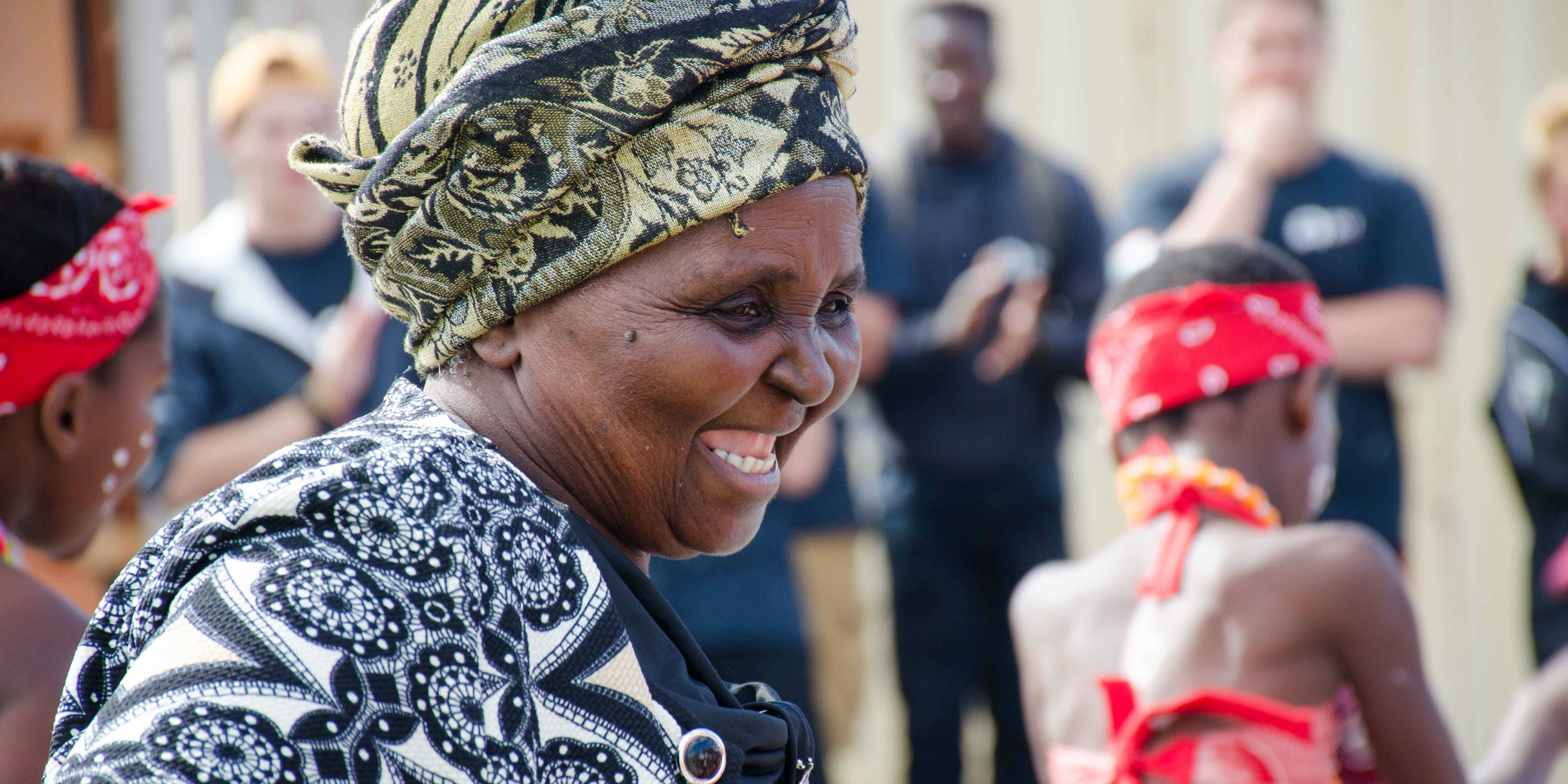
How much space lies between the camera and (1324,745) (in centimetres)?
317

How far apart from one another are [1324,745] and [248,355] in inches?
134

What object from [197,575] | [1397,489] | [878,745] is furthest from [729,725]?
[878,745]

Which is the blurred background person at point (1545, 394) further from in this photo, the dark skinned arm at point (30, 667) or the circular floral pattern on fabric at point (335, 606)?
the circular floral pattern on fabric at point (335, 606)

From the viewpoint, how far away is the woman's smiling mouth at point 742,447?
1.65 m

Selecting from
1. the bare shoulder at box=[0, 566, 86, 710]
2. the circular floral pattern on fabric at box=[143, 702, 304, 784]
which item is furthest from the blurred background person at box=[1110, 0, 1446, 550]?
the circular floral pattern on fabric at box=[143, 702, 304, 784]

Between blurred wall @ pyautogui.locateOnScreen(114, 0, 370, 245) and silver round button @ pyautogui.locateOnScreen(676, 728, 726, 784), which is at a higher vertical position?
silver round button @ pyautogui.locateOnScreen(676, 728, 726, 784)

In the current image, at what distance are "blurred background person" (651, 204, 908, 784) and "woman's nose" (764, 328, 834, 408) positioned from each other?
248 cm

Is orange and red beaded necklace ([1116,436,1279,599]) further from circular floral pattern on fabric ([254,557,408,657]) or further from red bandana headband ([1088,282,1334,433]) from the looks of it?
circular floral pattern on fabric ([254,557,408,657])

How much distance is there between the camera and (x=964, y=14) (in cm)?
558

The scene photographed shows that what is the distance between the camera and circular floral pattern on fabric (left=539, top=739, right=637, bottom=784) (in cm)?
129

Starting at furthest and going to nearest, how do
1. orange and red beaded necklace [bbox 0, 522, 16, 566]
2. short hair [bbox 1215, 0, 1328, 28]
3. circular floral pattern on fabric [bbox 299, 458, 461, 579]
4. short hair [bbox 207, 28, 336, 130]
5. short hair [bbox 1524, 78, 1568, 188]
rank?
short hair [bbox 1524, 78, 1568, 188]
short hair [bbox 1215, 0, 1328, 28]
short hair [bbox 207, 28, 336, 130]
orange and red beaded necklace [bbox 0, 522, 16, 566]
circular floral pattern on fabric [bbox 299, 458, 461, 579]

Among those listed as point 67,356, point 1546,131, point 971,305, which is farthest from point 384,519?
point 1546,131

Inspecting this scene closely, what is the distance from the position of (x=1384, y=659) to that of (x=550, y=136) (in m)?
2.31

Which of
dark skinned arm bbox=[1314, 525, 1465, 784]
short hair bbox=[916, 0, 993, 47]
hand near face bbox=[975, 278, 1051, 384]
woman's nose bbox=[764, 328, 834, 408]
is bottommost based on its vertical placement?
hand near face bbox=[975, 278, 1051, 384]
